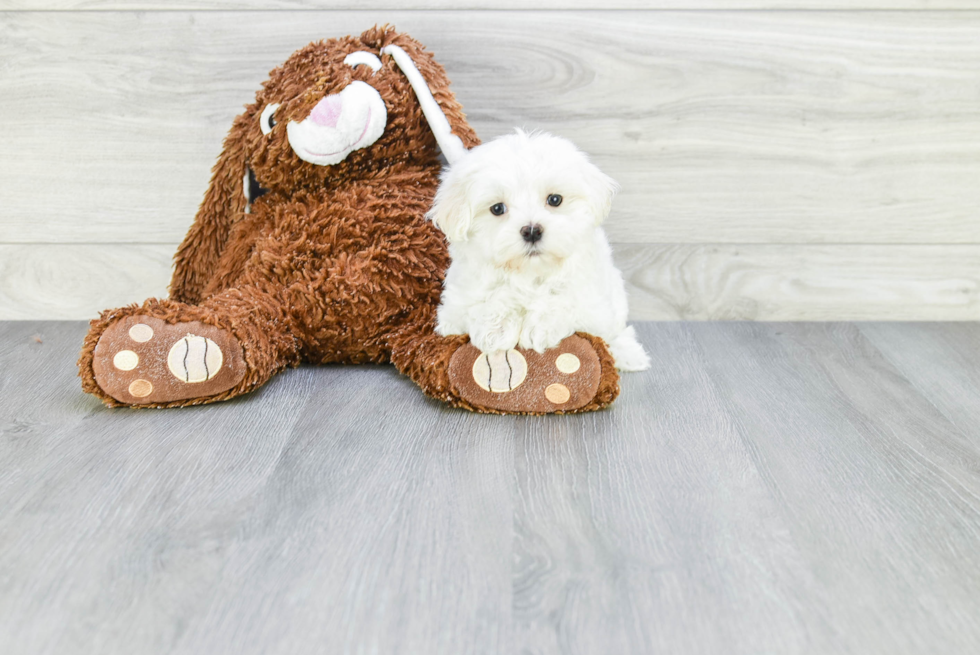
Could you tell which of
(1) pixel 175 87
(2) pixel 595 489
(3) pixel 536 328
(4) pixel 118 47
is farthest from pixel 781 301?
(4) pixel 118 47

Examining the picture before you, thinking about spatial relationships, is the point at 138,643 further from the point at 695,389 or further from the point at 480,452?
the point at 695,389

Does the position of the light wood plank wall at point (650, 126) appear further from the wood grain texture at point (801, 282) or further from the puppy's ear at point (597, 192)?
the puppy's ear at point (597, 192)

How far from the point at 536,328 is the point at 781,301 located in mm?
693

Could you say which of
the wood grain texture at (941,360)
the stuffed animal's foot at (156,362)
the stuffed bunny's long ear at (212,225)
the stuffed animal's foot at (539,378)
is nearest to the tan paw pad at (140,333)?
the stuffed animal's foot at (156,362)

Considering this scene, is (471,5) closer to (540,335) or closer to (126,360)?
(540,335)

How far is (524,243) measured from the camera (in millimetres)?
1061

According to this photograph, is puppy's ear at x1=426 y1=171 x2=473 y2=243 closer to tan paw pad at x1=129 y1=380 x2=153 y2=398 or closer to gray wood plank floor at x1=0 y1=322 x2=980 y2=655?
gray wood plank floor at x1=0 y1=322 x2=980 y2=655

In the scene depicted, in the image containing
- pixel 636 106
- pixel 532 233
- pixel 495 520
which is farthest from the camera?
pixel 636 106

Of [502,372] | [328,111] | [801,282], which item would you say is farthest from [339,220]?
[801,282]

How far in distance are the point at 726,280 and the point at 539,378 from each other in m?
0.63

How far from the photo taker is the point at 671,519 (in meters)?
0.87

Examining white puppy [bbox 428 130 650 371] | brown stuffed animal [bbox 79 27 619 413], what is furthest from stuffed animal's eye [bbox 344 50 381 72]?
white puppy [bbox 428 130 650 371]

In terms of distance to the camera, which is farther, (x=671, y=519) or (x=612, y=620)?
(x=671, y=519)

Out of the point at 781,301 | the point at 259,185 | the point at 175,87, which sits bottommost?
the point at 781,301
